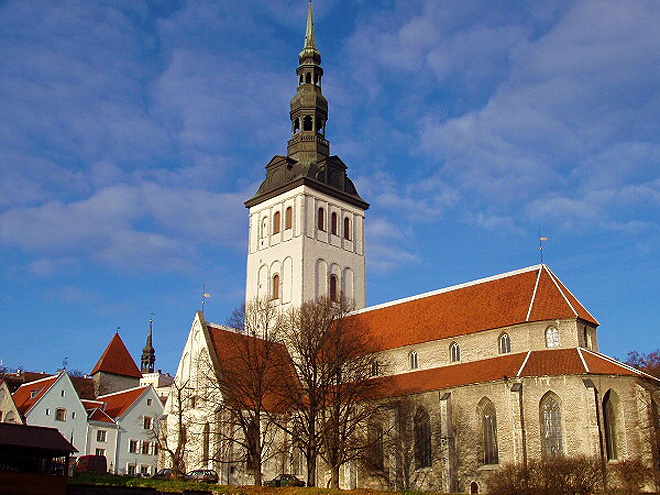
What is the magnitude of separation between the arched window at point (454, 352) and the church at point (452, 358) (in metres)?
0.07

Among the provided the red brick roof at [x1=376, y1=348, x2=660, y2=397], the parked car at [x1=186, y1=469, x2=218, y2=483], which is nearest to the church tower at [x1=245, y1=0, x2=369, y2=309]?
the red brick roof at [x1=376, y1=348, x2=660, y2=397]

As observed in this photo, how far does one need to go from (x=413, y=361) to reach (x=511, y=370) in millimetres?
8927

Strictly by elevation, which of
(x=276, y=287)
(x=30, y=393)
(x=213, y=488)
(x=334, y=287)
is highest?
(x=334, y=287)

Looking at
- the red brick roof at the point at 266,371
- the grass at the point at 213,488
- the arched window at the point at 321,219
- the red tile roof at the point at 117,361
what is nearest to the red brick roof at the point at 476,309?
the red brick roof at the point at 266,371

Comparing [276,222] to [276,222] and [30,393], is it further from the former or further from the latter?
[30,393]

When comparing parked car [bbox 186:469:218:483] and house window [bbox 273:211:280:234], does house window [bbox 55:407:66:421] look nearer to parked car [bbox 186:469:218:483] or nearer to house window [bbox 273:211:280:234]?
parked car [bbox 186:469:218:483]

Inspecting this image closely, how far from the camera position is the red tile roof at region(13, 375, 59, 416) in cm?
5834

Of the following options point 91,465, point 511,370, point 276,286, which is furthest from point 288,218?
point 511,370

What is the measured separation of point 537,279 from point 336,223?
2098 cm

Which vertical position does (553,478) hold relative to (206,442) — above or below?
below

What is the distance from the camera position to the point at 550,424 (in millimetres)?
41250

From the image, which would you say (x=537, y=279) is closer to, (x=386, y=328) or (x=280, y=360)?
(x=386, y=328)

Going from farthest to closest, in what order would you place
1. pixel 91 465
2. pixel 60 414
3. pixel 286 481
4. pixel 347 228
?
pixel 347 228
pixel 60 414
pixel 91 465
pixel 286 481

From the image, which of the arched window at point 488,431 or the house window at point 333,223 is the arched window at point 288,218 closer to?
the house window at point 333,223
